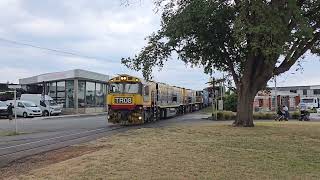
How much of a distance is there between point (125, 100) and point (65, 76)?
3401cm

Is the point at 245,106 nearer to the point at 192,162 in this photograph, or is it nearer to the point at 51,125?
the point at 51,125

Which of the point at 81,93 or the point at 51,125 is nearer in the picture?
the point at 51,125

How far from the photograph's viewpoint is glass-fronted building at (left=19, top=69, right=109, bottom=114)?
221ft

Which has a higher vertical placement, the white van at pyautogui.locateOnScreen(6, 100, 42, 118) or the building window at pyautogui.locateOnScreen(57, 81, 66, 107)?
the building window at pyautogui.locateOnScreen(57, 81, 66, 107)

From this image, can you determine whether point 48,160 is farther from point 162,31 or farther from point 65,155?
point 162,31

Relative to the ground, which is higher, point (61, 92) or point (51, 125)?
point (61, 92)

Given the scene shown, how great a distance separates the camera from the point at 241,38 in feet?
79.6

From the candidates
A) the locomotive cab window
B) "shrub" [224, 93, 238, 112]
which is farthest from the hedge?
the locomotive cab window

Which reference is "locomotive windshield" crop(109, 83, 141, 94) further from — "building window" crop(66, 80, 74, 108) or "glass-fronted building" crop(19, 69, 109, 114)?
"building window" crop(66, 80, 74, 108)

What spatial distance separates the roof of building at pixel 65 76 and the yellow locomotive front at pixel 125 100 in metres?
32.2

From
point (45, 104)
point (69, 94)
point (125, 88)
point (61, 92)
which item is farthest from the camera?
point (61, 92)

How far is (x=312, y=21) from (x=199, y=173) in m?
18.5

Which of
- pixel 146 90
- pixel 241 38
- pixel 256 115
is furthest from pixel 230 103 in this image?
pixel 241 38

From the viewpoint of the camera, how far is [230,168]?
1226cm
